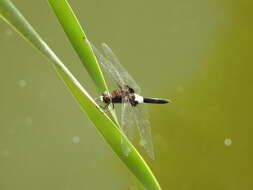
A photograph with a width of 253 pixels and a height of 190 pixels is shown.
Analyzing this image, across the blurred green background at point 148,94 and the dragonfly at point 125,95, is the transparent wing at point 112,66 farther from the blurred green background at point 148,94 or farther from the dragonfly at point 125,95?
the blurred green background at point 148,94

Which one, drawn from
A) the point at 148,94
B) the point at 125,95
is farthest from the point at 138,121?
the point at 148,94

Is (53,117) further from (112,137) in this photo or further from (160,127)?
(112,137)

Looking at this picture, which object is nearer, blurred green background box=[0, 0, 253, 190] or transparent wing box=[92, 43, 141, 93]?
transparent wing box=[92, 43, 141, 93]

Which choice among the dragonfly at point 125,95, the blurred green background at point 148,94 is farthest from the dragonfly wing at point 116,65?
the blurred green background at point 148,94

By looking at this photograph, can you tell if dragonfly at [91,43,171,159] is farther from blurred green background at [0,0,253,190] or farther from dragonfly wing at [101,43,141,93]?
blurred green background at [0,0,253,190]

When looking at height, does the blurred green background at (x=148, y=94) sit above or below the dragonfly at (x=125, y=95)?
above

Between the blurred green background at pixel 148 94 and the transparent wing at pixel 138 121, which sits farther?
the blurred green background at pixel 148 94

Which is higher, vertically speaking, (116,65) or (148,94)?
(148,94)

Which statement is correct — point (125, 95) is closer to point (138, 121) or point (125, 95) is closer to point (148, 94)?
point (138, 121)

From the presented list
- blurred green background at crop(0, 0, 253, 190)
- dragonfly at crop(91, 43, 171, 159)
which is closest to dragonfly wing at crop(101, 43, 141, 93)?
dragonfly at crop(91, 43, 171, 159)
